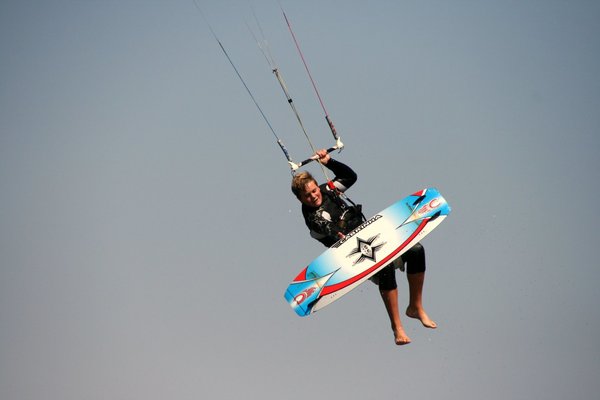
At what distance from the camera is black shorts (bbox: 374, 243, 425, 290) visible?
7.64m

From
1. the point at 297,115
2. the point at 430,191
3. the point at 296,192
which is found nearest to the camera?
the point at 297,115

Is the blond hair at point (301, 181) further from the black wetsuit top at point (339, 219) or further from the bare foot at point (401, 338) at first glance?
the bare foot at point (401, 338)

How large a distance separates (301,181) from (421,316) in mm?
2221

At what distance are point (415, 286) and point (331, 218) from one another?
1284mm

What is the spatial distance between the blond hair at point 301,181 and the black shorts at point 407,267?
1.33m

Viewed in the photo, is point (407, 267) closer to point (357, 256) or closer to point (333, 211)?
point (357, 256)

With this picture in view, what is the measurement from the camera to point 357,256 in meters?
7.86

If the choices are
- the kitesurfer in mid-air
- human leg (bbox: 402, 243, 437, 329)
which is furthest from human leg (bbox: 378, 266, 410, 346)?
human leg (bbox: 402, 243, 437, 329)

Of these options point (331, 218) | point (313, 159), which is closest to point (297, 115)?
point (313, 159)

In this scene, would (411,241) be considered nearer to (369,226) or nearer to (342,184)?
(369,226)

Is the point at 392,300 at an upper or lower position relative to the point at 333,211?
lower

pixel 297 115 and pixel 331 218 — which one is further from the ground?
pixel 297 115

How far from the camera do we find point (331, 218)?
25.6 feet

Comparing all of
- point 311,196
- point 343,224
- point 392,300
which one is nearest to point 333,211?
point 343,224
